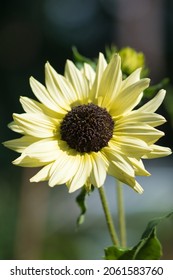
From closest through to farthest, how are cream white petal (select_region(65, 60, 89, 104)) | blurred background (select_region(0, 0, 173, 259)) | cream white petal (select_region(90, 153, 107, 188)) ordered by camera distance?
1. cream white petal (select_region(90, 153, 107, 188))
2. cream white petal (select_region(65, 60, 89, 104))
3. blurred background (select_region(0, 0, 173, 259))

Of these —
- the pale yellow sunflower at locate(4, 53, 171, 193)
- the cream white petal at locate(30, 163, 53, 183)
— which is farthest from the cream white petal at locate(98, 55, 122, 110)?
the cream white petal at locate(30, 163, 53, 183)

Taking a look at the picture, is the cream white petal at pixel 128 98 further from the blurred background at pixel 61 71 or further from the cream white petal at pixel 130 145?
the blurred background at pixel 61 71

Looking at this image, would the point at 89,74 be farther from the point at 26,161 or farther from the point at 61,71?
the point at 61,71

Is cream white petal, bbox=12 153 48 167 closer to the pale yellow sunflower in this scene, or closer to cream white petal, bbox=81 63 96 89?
the pale yellow sunflower

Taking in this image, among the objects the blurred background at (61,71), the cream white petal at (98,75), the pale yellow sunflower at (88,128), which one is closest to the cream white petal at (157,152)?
the pale yellow sunflower at (88,128)

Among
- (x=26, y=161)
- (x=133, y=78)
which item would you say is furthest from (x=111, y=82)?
(x=26, y=161)

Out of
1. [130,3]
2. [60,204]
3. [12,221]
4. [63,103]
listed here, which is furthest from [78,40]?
[63,103]
